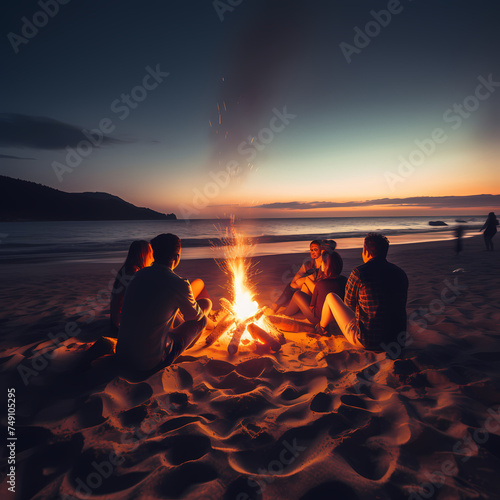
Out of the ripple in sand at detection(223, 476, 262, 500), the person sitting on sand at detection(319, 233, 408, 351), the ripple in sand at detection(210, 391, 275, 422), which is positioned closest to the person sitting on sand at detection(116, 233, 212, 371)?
the ripple in sand at detection(210, 391, 275, 422)

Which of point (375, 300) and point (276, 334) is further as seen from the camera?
point (276, 334)

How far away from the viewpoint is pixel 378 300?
3.73 meters

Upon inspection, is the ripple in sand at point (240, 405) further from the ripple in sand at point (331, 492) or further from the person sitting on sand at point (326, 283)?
the person sitting on sand at point (326, 283)

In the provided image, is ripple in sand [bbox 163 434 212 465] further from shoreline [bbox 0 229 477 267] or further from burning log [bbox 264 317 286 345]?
shoreline [bbox 0 229 477 267]

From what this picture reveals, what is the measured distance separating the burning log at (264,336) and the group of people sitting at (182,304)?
91 centimetres

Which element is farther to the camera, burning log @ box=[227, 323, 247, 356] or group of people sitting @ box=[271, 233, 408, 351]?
burning log @ box=[227, 323, 247, 356]

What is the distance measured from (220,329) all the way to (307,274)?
224cm

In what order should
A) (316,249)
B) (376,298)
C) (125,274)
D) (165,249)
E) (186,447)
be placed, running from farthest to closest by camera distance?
1. (316,249)
2. (125,274)
3. (376,298)
4. (165,249)
5. (186,447)

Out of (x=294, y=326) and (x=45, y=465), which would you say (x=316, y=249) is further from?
(x=45, y=465)

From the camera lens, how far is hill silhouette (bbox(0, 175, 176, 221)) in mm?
105125

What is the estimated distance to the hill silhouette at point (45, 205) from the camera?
105125 millimetres

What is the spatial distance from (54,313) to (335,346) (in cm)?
628

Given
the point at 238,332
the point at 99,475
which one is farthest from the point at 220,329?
the point at 99,475

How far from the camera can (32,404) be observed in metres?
3.04
